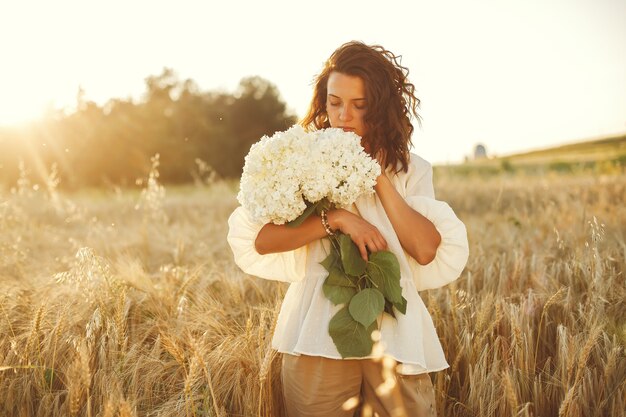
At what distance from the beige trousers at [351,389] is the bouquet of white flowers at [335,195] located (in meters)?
0.18

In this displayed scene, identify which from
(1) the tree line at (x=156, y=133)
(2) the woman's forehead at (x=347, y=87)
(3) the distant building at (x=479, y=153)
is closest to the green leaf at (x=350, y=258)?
(2) the woman's forehead at (x=347, y=87)

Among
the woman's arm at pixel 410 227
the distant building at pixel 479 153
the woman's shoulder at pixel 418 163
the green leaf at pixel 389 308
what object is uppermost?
the distant building at pixel 479 153

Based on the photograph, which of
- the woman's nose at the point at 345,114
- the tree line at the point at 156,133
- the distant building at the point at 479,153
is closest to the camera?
the woman's nose at the point at 345,114

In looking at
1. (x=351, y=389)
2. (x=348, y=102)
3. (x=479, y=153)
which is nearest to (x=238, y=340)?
(x=351, y=389)

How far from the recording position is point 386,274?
7.32 feet

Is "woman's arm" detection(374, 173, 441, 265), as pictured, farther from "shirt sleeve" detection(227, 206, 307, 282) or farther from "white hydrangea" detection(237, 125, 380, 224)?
"shirt sleeve" detection(227, 206, 307, 282)

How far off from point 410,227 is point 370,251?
0.21 m

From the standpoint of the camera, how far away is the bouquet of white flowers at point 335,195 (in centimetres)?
217

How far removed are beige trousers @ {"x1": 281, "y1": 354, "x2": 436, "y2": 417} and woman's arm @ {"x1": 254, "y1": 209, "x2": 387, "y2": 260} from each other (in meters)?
0.52

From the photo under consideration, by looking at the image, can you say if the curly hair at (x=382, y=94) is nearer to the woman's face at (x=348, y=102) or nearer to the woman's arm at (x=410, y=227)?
the woman's face at (x=348, y=102)

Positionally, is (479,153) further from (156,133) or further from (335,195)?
(335,195)

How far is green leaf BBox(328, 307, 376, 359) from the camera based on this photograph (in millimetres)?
2195

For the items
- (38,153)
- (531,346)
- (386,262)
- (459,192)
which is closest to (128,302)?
(386,262)

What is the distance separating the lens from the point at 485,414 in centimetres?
268
